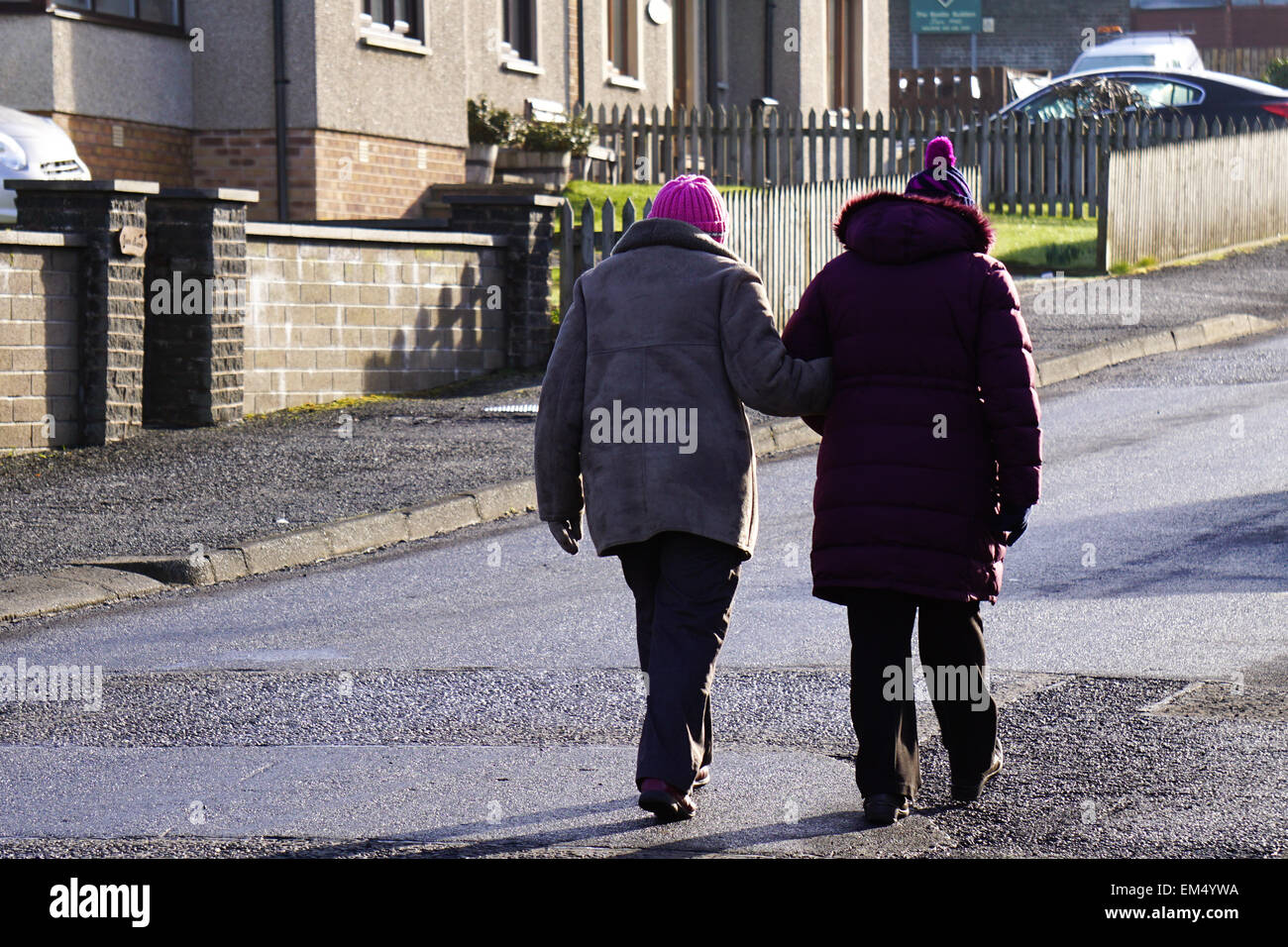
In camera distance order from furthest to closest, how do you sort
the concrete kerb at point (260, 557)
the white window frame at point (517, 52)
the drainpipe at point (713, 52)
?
the drainpipe at point (713, 52) < the white window frame at point (517, 52) < the concrete kerb at point (260, 557)

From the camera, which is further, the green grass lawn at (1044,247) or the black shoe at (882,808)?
the green grass lawn at (1044,247)

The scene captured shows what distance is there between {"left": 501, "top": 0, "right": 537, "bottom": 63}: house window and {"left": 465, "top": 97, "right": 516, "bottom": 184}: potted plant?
187 cm

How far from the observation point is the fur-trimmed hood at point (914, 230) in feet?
16.0

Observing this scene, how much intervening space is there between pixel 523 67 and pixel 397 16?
3.65 meters

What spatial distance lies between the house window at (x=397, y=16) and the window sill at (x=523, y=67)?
9.30ft

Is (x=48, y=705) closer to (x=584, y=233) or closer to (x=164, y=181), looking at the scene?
(x=584, y=233)

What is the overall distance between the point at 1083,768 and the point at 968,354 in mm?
1245

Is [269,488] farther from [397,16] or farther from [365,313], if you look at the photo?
[397,16]

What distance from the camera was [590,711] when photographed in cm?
605

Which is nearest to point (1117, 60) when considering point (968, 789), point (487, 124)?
point (487, 124)

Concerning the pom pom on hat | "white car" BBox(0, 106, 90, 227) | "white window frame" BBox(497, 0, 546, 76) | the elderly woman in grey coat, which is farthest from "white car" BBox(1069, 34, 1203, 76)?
the elderly woman in grey coat

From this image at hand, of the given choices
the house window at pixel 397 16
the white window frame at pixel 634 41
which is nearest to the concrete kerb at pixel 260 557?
the house window at pixel 397 16

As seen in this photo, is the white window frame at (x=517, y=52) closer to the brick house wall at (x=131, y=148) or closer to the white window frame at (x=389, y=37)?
the white window frame at (x=389, y=37)

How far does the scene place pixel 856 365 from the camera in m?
4.91
